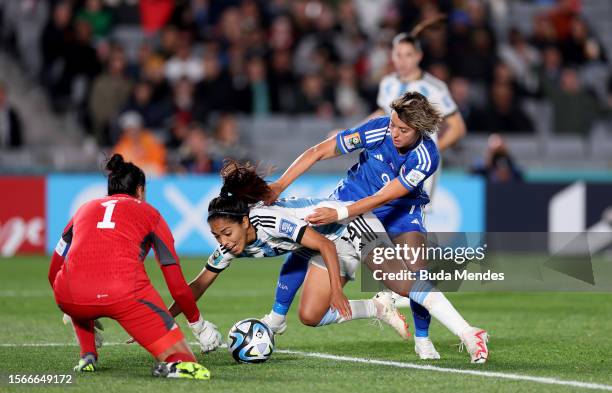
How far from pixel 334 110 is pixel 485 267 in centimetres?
953

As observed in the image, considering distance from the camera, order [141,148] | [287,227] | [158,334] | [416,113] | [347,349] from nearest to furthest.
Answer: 1. [158,334]
2. [287,227]
3. [416,113]
4. [347,349]
5. [141,148]

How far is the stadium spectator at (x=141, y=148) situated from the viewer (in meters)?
16.2

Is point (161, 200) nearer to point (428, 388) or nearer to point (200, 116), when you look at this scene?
point (200, 116)

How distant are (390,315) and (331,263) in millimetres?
1217

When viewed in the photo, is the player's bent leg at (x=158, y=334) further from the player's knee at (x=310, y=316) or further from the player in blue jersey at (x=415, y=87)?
the player in blue jersey at (x=415, y=87)

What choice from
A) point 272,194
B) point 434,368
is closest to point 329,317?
point 434,368

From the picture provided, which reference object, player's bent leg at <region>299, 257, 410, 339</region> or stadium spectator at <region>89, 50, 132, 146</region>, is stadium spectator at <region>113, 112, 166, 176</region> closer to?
stadium spectator at <region>89, 50, 132, 146</region>

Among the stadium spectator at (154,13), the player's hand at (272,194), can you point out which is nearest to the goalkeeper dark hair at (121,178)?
the player's hand at (272,194)

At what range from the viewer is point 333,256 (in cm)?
694

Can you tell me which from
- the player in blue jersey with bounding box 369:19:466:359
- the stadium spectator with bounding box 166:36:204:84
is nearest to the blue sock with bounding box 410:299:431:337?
the player in blue jersey with bounding box 369:19:466:359

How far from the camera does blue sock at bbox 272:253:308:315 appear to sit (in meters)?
8.01

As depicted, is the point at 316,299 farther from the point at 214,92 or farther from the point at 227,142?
the point at 214,92

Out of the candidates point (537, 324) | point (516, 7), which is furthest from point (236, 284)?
point (516, 7)

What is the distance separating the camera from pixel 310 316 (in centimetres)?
768
